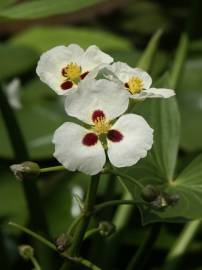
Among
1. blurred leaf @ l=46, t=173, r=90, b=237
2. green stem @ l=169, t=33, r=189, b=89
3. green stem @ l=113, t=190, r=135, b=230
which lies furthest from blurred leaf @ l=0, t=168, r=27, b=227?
green stem @ l=169, t=33, r=189, b=89

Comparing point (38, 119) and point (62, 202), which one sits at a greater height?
point (38, 119)

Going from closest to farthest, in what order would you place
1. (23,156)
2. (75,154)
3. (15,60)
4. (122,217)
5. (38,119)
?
(75,154)
(23,156)
(122,217)
(38,119)
(15,60)

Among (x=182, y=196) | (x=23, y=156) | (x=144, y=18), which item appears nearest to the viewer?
(x=182, y=196)

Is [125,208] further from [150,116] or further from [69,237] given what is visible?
[69,237]

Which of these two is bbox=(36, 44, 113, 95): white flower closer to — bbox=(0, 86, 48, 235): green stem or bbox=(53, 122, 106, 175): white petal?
bbox=(53, 122, 106, 175): white petal

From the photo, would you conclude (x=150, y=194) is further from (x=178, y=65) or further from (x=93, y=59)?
(x=178, y=65)

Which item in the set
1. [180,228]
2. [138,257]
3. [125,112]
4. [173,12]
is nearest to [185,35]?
[180,228]

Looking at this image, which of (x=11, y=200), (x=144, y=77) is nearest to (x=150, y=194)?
(x=144, y=77)
